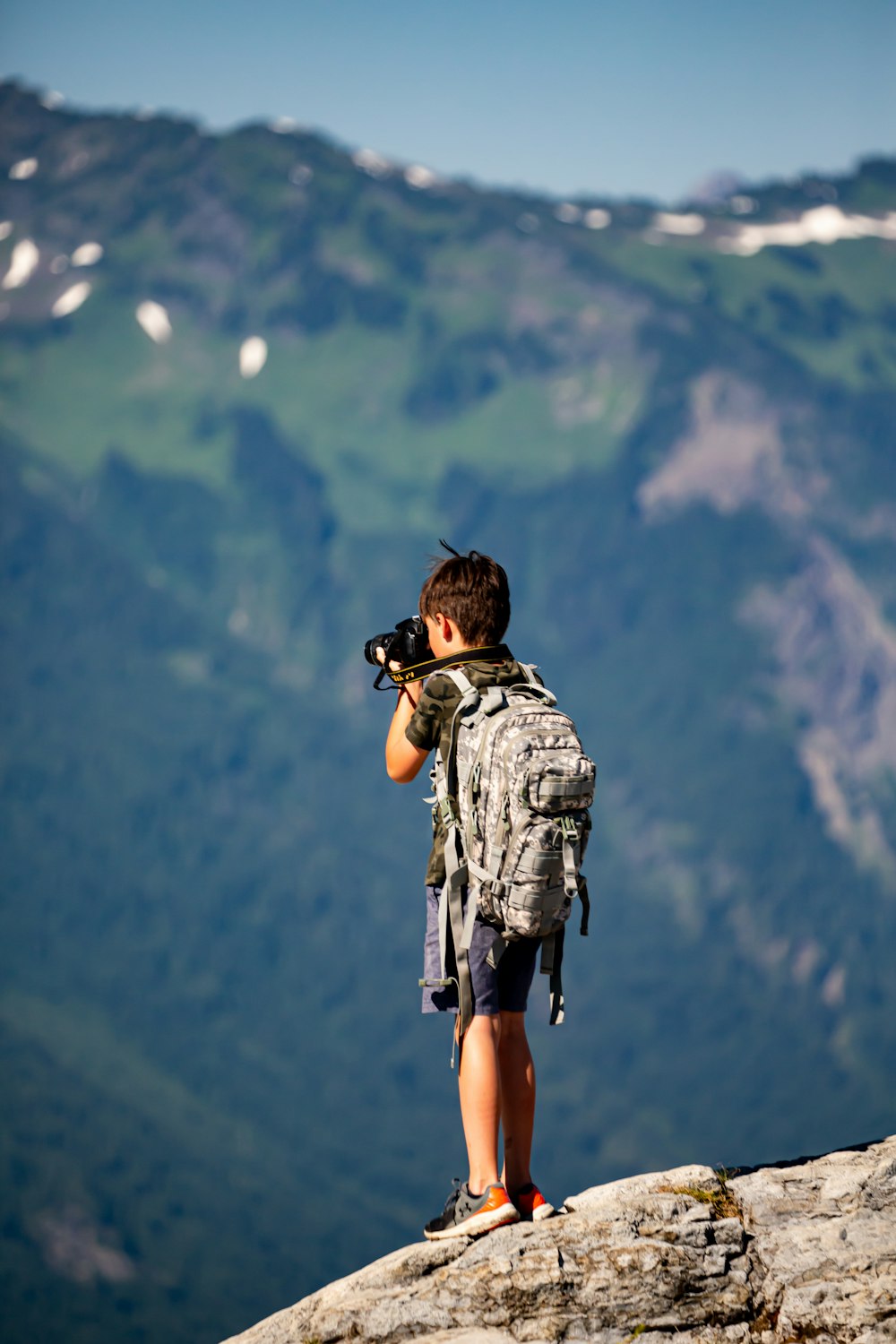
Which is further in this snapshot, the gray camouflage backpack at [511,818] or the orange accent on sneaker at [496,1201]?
the orange accent on sneaker at [496,1201]

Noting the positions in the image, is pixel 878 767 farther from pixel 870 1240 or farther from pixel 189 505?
pixel 870 1240

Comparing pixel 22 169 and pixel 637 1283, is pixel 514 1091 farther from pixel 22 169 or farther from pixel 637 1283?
pixel 22 169

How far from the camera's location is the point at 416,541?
176 ft

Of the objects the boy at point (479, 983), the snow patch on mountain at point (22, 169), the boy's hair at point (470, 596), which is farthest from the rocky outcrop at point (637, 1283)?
the snow patch on mountain at point (22, 169)

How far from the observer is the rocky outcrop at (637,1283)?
16.6 feet

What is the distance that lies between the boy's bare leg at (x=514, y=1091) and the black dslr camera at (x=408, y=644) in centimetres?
151

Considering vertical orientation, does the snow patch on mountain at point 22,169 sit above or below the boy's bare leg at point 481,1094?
above

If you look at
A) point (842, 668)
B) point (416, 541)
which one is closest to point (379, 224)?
point (416, 541)

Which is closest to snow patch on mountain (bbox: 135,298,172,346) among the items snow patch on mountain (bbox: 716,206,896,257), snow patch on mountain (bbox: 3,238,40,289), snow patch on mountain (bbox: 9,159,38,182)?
snow patch on mountain (bbox: 3,238,40,289)

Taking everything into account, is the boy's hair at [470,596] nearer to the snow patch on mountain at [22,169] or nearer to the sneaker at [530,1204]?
the sneaker at [530,1204]

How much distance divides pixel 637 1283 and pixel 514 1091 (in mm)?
850

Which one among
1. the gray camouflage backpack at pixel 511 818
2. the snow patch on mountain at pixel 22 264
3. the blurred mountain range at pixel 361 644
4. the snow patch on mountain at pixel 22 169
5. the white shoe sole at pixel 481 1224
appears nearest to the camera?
the gray camouflage backpack at pixel 511 818

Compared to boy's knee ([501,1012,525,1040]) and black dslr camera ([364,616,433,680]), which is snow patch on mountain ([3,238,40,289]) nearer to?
black dslr camera ([364,616,433,680])

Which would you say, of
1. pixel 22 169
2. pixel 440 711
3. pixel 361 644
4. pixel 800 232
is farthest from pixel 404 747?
pixel 22 169
